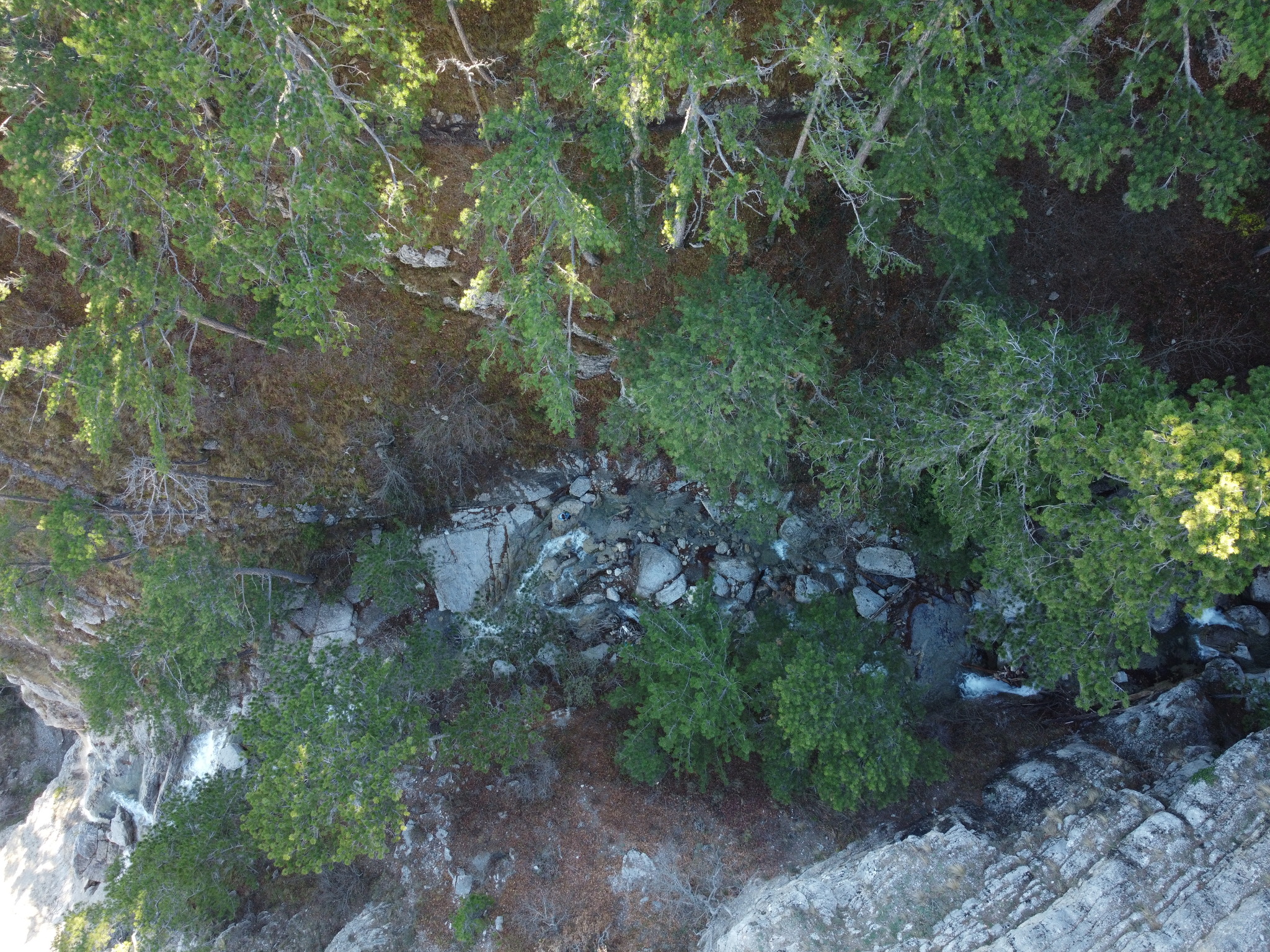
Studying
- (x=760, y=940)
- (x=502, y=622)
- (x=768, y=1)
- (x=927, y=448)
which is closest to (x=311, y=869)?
(x=502, y=622)

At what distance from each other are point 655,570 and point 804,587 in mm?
3213

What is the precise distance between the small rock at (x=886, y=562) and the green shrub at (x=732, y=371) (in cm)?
468

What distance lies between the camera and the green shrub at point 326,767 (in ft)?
33.1

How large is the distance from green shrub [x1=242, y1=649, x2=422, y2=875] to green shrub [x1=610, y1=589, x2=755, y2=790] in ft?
12.7

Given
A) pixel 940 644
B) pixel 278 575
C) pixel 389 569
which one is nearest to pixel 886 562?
pixel 940 644

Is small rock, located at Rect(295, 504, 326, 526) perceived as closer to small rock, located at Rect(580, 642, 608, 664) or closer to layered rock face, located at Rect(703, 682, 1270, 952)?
small rock, located at Rect(580, 642, 608, 664)

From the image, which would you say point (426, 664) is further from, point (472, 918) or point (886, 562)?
point (886, 562)

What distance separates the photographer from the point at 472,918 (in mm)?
11812

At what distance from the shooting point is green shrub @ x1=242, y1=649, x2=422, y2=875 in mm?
10078

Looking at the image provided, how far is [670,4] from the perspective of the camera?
27.0 ft

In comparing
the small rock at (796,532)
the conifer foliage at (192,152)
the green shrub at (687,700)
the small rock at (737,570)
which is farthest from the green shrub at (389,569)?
the small rock at (796,532)

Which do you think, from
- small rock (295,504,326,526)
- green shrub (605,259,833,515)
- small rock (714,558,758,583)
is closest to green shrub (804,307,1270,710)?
green shrub (605,259,833,515)

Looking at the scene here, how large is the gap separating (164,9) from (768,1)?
8.55m

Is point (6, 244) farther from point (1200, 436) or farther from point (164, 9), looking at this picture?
point (1200, 436)
